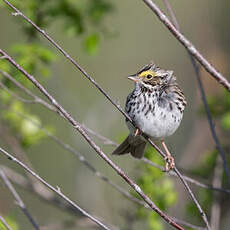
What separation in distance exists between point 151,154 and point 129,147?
0.99 metres

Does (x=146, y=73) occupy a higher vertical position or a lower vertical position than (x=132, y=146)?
higher

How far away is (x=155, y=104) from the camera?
14.0 feet

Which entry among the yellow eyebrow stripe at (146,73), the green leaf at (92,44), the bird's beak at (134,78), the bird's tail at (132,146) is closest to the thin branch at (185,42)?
the bird's beak at (134,78)

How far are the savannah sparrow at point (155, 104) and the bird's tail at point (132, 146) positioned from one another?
12.6 inches

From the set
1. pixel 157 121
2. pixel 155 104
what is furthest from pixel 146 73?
pixel 157 121

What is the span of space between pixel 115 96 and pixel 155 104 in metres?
3.08

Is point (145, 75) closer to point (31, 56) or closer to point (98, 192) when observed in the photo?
point (31, 56)

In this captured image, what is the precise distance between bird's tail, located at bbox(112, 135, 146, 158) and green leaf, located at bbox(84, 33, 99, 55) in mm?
1191

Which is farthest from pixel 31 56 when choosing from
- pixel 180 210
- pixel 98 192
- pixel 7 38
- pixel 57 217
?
pixel 7 38

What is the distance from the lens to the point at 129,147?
16.0 feet

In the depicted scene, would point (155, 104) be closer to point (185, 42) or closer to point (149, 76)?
point (149, 76)

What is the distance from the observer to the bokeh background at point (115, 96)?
6.52 m

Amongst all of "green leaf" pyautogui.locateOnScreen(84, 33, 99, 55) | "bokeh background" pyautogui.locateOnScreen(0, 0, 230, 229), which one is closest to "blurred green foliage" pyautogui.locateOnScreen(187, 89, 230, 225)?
"bokeh background" pyautogui.locateOnScreen(0, 0, 230, 229)

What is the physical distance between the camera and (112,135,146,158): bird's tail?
4816 millimetres
